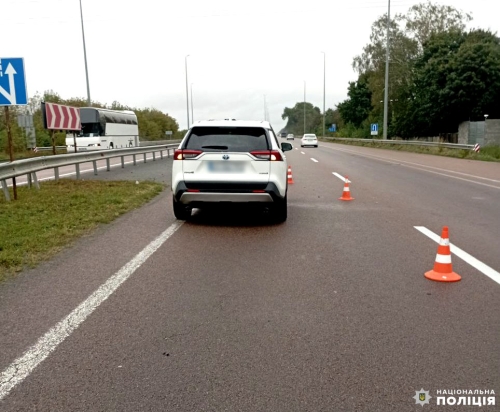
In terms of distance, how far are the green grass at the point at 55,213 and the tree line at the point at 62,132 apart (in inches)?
689

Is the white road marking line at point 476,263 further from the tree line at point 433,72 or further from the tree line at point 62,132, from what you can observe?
the tree line at point 433,72

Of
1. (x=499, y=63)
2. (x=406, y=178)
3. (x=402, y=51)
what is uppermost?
(x=402, y=51)

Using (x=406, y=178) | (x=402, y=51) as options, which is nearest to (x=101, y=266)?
(x=406, y=178)

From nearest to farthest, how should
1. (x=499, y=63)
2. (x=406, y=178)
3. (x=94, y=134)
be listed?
(x=406, y=178)
(x=94, y=134)
(x=499, y=63)

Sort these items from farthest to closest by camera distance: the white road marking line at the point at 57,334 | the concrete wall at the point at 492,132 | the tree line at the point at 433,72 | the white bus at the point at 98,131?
the tree line at the point at 433,72
the concrete wall at the point at 492,132
the white bus at the point at 98,131
the white road marking line at the point at 57,334

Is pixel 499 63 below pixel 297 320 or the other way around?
the other way around

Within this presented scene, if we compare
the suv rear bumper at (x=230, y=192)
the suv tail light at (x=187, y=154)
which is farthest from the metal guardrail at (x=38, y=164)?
the suv rear bumper at (x=230, y=192)

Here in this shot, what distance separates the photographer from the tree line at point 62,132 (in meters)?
41.3

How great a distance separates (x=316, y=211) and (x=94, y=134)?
27769mm

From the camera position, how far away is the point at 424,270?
564 centimetres

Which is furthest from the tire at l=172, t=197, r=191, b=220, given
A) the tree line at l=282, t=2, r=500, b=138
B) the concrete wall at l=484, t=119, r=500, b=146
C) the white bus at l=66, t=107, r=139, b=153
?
the tree line at l=282, t=2, r=500, b=138

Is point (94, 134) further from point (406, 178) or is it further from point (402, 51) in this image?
point (402, 51)

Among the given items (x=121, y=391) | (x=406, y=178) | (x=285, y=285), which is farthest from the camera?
(x=406, y=178)

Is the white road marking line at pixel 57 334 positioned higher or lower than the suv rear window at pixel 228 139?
lower
